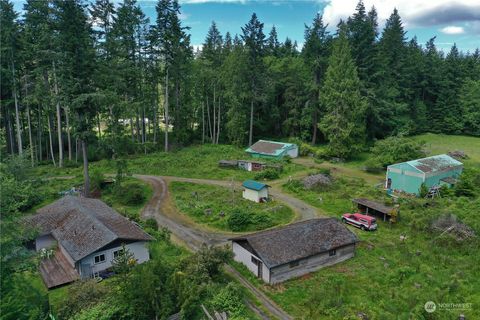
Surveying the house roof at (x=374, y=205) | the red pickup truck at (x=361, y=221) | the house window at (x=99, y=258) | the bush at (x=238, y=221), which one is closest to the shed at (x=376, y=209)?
the house roof at (x=374, y=205)

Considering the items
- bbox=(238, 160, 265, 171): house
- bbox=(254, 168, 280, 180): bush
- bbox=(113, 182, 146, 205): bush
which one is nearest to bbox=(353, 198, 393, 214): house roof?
bbox=(254, 168, 280, 180): bush

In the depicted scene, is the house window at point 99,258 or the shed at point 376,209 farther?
the shed at point 376,209

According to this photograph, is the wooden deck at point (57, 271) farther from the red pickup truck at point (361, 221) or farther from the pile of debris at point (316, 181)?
the pile of debris at point (316, 181)

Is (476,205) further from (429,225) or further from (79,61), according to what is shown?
(79,61)

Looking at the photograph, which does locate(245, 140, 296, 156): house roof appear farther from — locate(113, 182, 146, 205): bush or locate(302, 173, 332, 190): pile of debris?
locate(113, 182, 146, 205): bush

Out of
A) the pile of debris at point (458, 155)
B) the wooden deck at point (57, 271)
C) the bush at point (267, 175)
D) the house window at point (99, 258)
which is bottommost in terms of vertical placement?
the wooden deck at point (57, 271)

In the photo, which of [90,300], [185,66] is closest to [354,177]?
[185,66]

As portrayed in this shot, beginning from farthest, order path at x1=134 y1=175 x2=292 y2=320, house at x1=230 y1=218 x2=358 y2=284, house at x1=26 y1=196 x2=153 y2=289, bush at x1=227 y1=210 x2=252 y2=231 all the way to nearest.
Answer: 1. bush at x1=227 y1=210 x2=252 y2=231
2. house at x1=230 y1=218 x2=358 y2=284
3. house at x1=26 y1=196 x2=153 y2=289
4. path at x1=134 y1=175 x2=292 y2=320

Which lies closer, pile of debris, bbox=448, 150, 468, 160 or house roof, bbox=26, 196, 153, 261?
house roof, bbox=26, 196, 153, 261
